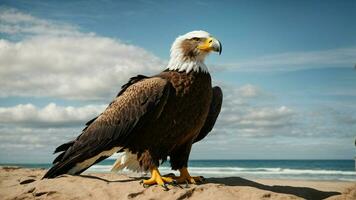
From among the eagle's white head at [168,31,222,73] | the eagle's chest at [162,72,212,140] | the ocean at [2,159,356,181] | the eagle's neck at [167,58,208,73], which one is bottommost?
the ocean at [2,159,356,181]

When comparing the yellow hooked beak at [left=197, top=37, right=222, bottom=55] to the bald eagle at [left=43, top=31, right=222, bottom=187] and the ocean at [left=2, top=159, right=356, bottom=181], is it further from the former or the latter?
the ocean at [left=2, top=159, right=356, bottom=181]

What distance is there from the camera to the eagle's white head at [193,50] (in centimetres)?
606

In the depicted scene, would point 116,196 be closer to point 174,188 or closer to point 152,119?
point 174,188

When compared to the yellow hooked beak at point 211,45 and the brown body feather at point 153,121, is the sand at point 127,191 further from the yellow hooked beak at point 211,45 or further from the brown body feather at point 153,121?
the yellow hooked beak at point 211,45

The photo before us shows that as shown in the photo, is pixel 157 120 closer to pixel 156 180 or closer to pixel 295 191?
pixel 156 180

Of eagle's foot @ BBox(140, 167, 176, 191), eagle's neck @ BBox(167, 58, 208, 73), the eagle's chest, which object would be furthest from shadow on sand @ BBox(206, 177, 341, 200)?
eagle's neck @ BBox(167, 58, 208, 73)

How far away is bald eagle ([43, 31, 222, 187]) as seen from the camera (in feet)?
19.2

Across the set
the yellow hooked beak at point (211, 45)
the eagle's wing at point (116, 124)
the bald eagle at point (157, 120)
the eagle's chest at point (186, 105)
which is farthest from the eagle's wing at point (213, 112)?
the eagle's wing at point (116, 124)

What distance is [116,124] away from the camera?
6.16 metres

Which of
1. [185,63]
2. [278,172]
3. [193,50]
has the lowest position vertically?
[278,172]

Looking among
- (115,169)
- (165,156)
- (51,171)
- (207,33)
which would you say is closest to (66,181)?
(51,171)

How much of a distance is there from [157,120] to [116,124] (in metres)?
0.72

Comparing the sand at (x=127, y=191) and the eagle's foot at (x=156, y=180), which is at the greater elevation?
the eagle's foot at (x=156, y=180)

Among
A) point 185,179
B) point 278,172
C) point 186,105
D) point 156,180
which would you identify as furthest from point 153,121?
point 278,172
